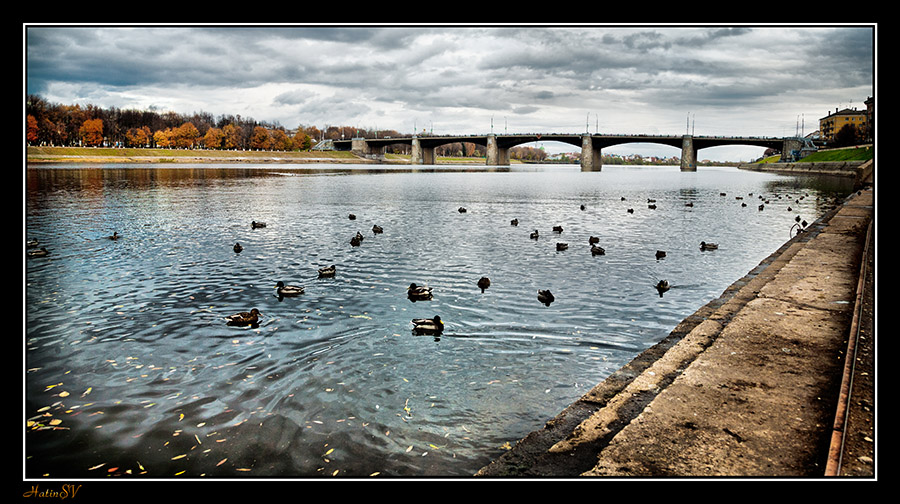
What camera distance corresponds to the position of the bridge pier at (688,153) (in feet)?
474

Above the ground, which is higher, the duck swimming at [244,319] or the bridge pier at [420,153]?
the bridge pier at [420,153]

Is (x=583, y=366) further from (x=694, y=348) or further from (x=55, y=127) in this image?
(x=55, y=127)

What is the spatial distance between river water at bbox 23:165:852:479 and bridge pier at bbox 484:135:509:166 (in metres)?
146

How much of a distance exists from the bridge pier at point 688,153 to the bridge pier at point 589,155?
22.9 meters

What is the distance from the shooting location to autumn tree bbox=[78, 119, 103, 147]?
13488 cm

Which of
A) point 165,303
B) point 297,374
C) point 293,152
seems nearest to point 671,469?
point 297,374

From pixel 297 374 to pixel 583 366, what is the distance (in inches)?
184

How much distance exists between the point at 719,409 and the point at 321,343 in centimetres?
686

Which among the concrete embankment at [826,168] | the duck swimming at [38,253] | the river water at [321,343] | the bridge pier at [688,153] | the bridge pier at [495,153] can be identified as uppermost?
the bridge pier at [495,153]

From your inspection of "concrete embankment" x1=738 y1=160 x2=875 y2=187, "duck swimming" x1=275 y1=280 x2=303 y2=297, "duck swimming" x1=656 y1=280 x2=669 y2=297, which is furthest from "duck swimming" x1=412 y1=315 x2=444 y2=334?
"concrete embankment" x1=738 y1=160 x2=875 y2=187

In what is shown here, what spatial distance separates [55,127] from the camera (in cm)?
12256

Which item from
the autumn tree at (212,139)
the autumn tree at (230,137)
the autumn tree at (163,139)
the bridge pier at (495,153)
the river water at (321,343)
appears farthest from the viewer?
the autumn tree at (230,137)

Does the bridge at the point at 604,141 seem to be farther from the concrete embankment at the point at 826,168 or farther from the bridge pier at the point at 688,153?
the concrete embankment at the point at 826,168

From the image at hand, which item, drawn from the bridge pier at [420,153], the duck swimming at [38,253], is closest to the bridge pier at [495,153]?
the bridge pier at [420,153]
